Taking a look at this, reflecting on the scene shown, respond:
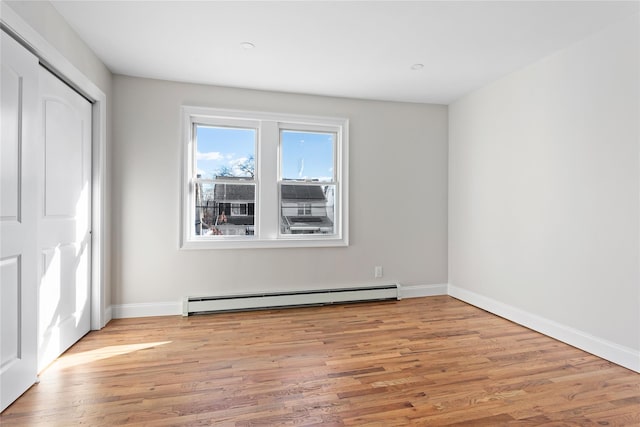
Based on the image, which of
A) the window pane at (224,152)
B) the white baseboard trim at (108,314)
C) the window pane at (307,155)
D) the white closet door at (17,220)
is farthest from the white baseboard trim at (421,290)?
the white closet door at (17,220)

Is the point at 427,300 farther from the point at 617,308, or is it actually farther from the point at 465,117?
the point at 465,117

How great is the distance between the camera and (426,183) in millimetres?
4473

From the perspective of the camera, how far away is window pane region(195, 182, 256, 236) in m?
3.87

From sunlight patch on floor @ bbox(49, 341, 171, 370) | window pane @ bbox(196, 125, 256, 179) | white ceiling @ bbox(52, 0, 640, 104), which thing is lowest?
sunlight patch on floor @ bbox(49, 341, 171, 370)

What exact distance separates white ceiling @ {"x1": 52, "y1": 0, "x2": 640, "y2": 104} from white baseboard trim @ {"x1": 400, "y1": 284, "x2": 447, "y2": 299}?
2.47 meters

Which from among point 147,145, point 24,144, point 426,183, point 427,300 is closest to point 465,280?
point 427,300

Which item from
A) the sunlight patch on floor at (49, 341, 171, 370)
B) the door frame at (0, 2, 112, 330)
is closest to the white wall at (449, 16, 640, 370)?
the sunlight patch on floor at (49, 341, 171, 370)

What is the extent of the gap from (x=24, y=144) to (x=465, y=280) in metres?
4.35

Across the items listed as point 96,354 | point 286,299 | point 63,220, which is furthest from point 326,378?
point 63,220

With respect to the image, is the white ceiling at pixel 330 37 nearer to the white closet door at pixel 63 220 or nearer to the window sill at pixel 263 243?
the white closet door at pixel 63 220

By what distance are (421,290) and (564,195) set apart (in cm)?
203

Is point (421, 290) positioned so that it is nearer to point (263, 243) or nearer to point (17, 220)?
point (263, 243)

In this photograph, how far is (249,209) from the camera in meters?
4.00

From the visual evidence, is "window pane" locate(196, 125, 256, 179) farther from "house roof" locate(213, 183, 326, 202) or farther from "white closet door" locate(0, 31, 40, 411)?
"white closet door" locate(0, 31, 40, 411)
